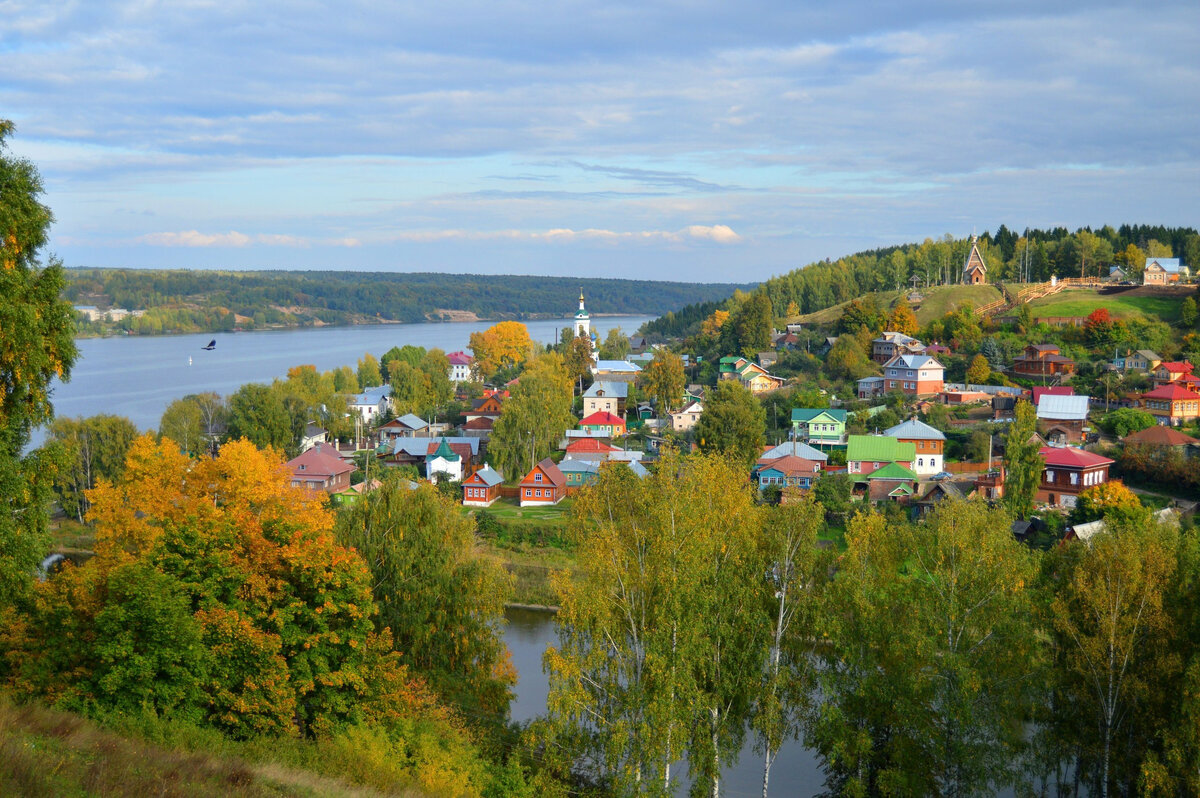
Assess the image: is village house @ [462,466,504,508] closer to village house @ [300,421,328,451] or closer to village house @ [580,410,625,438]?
village house @ [580,410,625,438]

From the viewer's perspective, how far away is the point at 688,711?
9.63 m

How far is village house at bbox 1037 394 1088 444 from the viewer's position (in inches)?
1073

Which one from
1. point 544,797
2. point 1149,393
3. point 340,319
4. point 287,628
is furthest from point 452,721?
point 340,319

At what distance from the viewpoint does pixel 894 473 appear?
983 inches

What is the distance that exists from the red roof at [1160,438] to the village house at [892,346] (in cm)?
1334

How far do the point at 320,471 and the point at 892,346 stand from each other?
77.6ft

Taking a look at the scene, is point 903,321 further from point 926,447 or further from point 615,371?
point 926,447

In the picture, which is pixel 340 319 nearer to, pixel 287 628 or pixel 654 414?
pixel 654 414

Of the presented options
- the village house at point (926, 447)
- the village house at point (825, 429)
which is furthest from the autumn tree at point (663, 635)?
the village house at point (825, 429)

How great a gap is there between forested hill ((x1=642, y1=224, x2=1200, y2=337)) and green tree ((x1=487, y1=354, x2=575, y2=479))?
26.2 metres

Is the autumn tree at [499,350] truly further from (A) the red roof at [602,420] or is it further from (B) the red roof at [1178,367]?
(B) the red roof at [1178,367]

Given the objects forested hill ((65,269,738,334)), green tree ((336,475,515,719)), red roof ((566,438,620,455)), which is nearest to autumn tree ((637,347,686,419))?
red roof ((566,438,620,455))

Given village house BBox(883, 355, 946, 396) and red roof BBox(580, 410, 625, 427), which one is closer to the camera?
village house BBox(883, 355, 946, 396)

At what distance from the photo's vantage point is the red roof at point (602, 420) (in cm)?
3475
